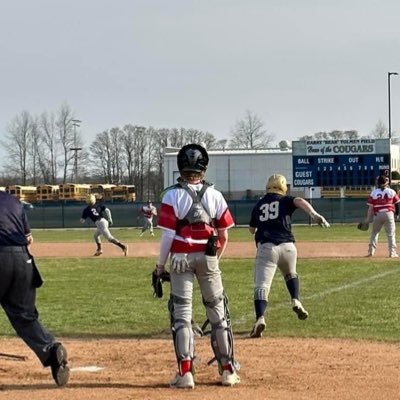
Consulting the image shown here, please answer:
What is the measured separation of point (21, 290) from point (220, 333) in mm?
1710

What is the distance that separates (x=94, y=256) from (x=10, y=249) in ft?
59.6

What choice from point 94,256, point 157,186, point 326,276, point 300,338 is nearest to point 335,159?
point 94,256

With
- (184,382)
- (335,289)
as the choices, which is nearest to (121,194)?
(335,289)

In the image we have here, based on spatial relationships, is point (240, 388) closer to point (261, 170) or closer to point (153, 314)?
point (153, 314)

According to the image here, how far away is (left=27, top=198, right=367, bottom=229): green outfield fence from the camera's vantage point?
2046 inches

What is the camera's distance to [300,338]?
31.2 ft

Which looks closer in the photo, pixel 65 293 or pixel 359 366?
pixel 359 366

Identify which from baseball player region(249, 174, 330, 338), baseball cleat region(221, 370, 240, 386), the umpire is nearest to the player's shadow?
the umpire

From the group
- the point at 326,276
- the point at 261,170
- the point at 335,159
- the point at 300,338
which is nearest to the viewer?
the point at 300,338

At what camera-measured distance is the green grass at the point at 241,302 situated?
409 inches

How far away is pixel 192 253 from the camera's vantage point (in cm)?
705

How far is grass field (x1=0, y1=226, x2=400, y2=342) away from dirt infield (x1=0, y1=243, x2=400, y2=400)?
85 centimetres

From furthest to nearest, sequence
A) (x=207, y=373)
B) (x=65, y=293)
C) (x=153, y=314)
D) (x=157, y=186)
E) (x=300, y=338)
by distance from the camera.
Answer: (x=157, y=186)
(x=65, y=293)
(x=153, y=314)
(x=300, y=338)
(x=207, y=373)

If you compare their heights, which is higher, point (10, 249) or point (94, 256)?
point (10, 249)
